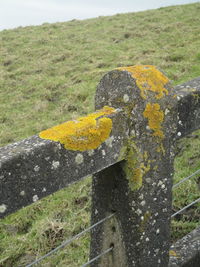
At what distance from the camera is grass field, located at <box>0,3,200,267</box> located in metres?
4.64

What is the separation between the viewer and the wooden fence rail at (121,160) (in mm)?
1888

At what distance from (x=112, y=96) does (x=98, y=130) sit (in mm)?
322

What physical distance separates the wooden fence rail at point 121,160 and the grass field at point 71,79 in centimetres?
177

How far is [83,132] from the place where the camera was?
81.3 inches

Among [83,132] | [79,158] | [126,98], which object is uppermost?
[126,98]

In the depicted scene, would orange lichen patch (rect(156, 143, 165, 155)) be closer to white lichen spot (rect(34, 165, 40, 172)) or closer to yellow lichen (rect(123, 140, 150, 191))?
yellow lichen (rect(123, 140, 150, 191))

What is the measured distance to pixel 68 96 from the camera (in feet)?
36.0

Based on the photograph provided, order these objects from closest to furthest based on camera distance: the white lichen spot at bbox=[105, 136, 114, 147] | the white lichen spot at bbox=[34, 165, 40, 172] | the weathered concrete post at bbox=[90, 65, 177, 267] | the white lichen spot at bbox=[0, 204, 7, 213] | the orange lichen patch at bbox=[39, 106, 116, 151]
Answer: the white lichen spot at bbox=[0, 204, 7, 213] < the white lichen spot at bbox=[34, 165, 40, 172] < the orange lichen patch at bbox=[39, 106, 116, 151] < the white lichen spot at bbox=[105, 136, 114, 147] < the weathered concrete post at bbox=[90, 65, 177, 267]

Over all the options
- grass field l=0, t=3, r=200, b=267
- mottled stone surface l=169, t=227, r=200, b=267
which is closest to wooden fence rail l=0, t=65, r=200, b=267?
mottled stone surface l=169, t=227, r=200, b=267

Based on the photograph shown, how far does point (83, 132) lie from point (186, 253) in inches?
68.9

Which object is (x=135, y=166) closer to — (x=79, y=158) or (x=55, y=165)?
(x=79, y=158)

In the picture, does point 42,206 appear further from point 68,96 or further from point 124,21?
point 124,21

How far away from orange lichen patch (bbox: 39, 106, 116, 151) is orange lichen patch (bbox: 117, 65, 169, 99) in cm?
30

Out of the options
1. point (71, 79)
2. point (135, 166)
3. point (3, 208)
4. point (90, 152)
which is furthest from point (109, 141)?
point (71, 79)
